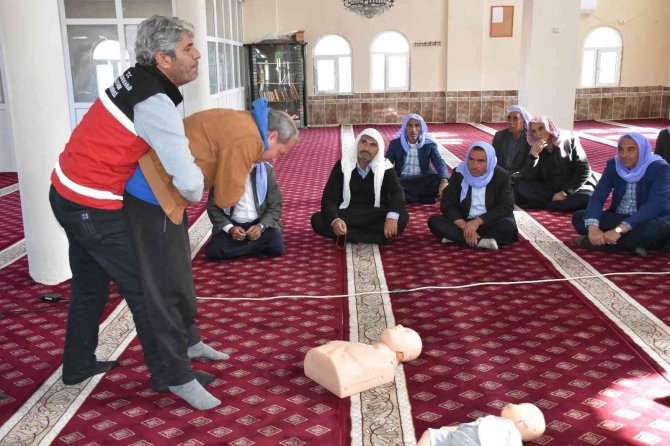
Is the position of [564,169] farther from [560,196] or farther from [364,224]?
[364,224]

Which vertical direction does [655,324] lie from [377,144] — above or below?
below

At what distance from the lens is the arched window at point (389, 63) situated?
13.9 meters

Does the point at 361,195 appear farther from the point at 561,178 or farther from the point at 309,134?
the point at 309,134

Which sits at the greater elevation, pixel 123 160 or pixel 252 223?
pixel 123 160

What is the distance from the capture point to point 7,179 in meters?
7.80

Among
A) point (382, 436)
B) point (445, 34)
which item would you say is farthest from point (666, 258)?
point (445, 34)


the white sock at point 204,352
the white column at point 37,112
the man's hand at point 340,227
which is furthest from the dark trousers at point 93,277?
the man's hand at point 340,227

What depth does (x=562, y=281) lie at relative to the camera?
12.7 ft

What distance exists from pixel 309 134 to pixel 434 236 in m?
7.94

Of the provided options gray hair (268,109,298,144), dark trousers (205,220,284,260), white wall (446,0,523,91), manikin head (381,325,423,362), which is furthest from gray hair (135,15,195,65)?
white wall (446,0,523,91)

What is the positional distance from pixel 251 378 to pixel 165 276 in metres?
0.65

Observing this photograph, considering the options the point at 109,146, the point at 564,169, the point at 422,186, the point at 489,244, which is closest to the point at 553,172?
the point at 564,169

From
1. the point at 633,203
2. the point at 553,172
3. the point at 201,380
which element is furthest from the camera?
the point at 553,172

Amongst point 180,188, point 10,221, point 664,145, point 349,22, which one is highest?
point 349,22
